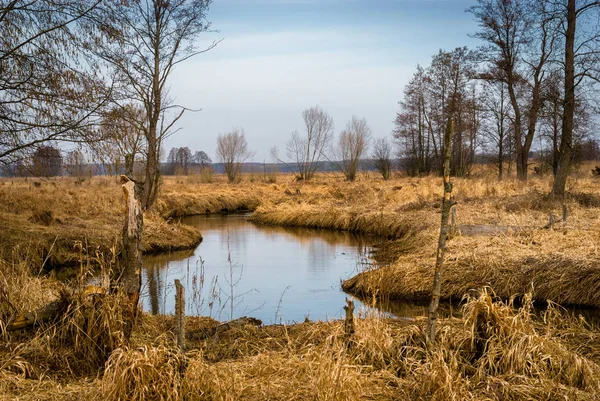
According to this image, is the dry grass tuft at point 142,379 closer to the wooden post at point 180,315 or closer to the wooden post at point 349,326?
the wooden post at point 180,315

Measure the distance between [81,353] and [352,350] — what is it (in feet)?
7.84

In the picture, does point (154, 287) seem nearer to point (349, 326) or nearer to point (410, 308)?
point (410, 308)

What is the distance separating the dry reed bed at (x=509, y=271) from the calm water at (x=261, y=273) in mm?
866

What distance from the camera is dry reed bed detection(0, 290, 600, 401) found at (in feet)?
12.6

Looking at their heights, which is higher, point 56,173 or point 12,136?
point 12,136

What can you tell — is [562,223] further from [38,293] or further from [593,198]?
[38,293]

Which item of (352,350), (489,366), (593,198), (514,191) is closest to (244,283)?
(352,350)

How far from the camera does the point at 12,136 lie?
755 centimetres

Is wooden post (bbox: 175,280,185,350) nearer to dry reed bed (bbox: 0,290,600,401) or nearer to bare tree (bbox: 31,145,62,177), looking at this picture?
dry reed bed (bbox: 0,290,600,401)

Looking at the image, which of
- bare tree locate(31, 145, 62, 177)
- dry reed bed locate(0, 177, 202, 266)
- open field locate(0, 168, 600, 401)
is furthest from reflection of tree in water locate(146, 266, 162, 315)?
bare tree locate(31, 145, 62, 177)

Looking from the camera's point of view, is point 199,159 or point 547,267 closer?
point 547,267

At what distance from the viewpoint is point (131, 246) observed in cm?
485

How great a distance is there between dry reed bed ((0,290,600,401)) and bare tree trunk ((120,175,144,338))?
0.49 m

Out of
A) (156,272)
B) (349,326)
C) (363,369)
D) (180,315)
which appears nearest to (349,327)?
(349,326)
